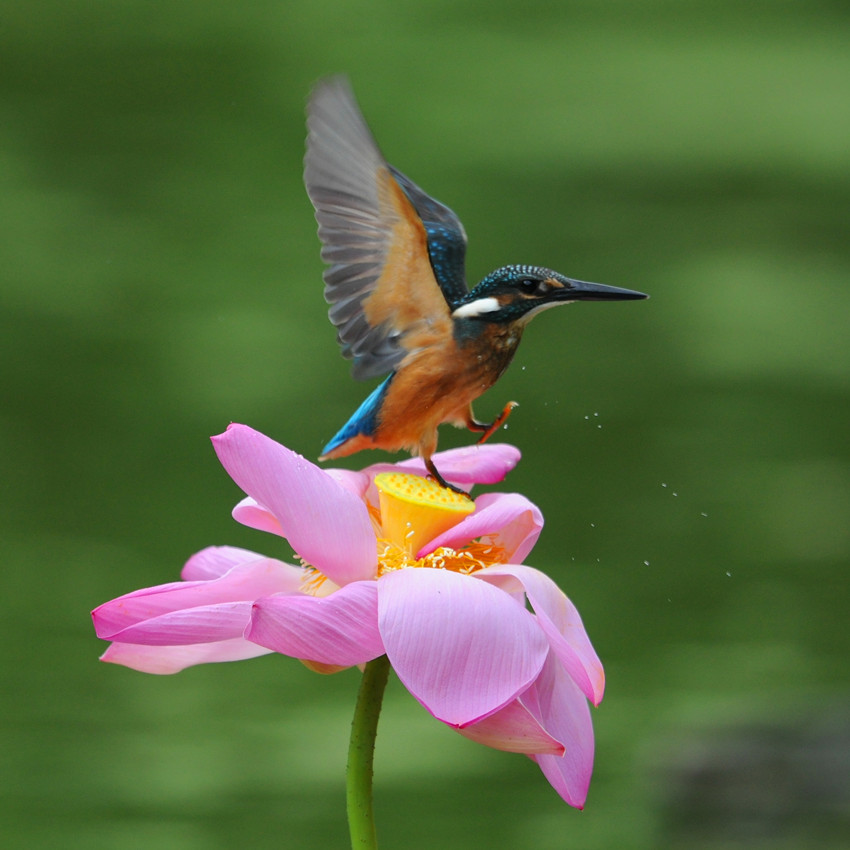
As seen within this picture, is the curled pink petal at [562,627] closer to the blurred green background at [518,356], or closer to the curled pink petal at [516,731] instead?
the curled pink petal at [516,731]

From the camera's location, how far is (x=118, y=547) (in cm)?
124

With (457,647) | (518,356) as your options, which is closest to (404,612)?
(457,647)

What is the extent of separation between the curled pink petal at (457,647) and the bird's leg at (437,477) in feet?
0.17

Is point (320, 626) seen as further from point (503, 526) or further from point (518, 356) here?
point (518, 356)

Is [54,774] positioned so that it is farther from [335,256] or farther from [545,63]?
[545,63]

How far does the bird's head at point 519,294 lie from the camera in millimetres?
223

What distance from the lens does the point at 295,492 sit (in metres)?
0.19

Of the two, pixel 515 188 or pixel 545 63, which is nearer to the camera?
pixel 515 188

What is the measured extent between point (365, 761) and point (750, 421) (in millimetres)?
1322

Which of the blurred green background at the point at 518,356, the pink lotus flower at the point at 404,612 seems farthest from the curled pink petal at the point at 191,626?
the blurred green background at the point at 518,356

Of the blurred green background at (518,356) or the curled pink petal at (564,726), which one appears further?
the blurred green background at (518,356)

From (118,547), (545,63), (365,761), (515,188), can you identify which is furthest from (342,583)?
(545,63)

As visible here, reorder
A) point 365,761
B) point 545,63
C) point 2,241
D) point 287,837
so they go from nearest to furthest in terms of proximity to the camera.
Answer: point 365,761 < point 287,837 < point 2,241 < point 545,63

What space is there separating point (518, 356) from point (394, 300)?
1010mm
